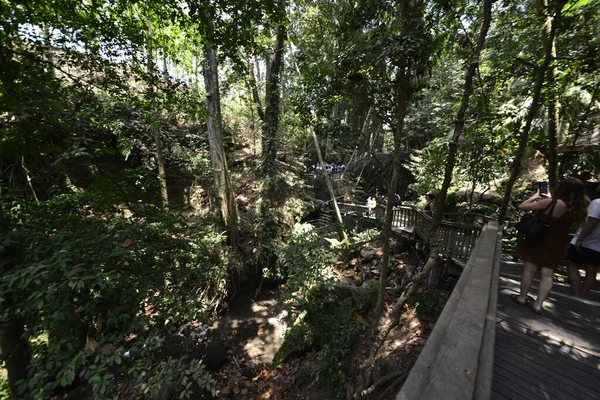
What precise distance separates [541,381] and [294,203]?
9782 mm

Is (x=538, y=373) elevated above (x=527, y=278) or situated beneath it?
situated beneath

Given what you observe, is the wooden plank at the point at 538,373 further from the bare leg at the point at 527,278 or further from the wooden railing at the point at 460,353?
the bare leg at the point at 527,278

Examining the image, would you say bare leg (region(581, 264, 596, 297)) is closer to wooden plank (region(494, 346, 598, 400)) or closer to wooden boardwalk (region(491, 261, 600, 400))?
wooden boardwalk (region(491, 261, 600, 400))

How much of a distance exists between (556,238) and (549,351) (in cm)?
127

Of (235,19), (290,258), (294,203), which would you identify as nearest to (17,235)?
(235,19)

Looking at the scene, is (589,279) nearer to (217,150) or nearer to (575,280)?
(575,280)

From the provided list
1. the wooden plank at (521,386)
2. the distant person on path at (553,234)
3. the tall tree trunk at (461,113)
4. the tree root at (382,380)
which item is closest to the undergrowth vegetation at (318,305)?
the tree root at (382,380)

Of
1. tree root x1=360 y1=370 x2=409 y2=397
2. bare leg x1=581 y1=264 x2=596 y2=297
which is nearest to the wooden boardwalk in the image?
bare leg x1=581 y1=264 x2=596 y2=297

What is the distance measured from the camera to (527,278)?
278 cm

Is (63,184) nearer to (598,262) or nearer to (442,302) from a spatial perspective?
(442,302)

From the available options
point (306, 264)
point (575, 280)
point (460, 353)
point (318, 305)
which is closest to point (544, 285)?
point (575, 280)

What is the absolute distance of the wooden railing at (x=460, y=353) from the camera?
112 cm

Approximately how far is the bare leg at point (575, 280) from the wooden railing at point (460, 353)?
2203 mm

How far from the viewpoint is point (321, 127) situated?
4.58 m
